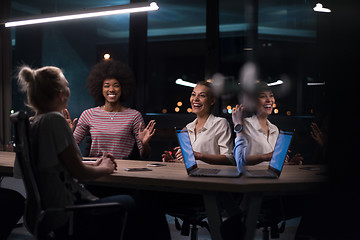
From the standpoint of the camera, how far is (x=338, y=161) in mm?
600

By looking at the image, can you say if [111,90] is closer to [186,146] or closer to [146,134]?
[146,134]

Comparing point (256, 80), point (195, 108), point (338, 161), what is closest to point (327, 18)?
point (338, 161)

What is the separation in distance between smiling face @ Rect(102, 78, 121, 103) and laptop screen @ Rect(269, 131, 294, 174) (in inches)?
67.1

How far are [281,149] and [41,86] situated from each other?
3.62ft

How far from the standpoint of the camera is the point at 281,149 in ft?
5.68

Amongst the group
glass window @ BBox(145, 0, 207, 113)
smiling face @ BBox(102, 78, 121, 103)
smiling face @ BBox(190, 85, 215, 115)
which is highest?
glass window @ BBox(145, 0, 207, 113)

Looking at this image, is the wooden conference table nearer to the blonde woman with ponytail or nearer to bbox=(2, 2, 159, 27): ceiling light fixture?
the blonde woman with ponytail

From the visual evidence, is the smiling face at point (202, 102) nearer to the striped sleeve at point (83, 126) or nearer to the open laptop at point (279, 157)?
the striped sleeve at point (83, 126)

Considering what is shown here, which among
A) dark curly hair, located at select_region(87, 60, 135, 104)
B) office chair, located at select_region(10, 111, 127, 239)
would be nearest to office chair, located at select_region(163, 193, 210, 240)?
office chair, located at select_region(10, 111, 127, 239)

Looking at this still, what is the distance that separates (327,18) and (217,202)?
1215mm

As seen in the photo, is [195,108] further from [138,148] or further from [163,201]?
[163,201]

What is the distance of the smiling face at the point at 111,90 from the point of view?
3.17 meters

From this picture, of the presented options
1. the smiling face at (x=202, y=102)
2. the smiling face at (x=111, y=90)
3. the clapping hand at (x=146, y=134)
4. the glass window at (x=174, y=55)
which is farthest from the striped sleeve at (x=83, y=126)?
the glass window at (x=174, y=55)

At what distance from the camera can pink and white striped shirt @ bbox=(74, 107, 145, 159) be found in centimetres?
302
